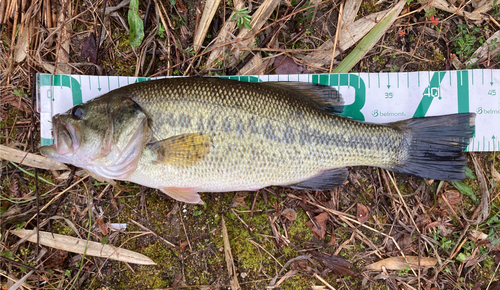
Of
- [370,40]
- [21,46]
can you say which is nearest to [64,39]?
[21,46]

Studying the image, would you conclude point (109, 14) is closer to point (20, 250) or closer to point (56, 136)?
point (56, 136)

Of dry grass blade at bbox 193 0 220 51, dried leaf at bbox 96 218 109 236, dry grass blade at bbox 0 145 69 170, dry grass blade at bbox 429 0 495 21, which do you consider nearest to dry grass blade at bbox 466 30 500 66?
dry grass blade at bbox 429 0 495 21

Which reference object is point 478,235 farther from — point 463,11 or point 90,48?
point 90,48

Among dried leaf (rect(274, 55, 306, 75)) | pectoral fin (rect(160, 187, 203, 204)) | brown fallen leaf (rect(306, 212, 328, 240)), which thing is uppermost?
dried leaf (rect(274, 55, 306, 75))

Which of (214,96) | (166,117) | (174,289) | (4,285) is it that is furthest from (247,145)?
(4,285)

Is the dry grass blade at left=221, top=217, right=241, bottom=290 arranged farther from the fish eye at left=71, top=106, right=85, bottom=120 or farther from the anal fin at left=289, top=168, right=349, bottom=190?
the fish eye at left=71, top=106, right=85, bottom=120
